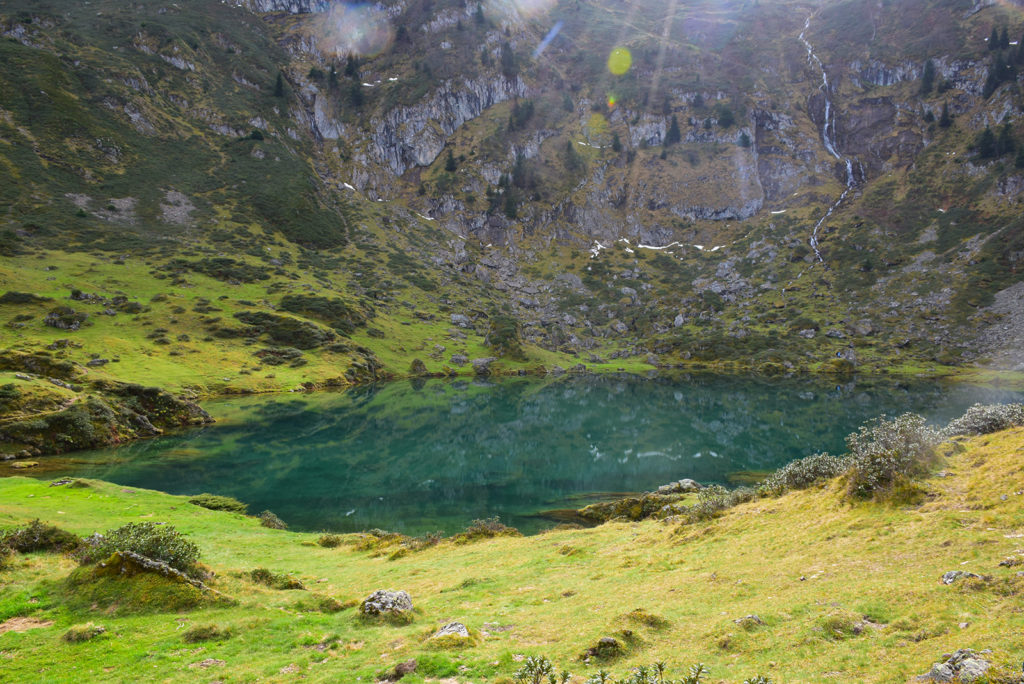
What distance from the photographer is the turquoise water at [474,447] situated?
39.7 m

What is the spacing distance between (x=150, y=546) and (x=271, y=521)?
19.1 meters

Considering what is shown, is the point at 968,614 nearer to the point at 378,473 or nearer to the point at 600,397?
the point at 378,473

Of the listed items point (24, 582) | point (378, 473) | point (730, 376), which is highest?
point (730, 376)

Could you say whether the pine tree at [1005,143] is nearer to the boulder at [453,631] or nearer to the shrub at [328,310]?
the shrub at [328,310]

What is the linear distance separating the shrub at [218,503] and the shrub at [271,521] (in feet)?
11.4

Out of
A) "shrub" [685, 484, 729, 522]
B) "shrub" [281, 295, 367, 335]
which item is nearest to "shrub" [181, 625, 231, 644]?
"shrub" [685, 484, 729, 522]

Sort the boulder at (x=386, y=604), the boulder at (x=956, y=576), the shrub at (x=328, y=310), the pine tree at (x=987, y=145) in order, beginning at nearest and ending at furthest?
the boulder at (x=956, y=576), the boulder at (x=386, y=604), the shrub at (x=328, y=310), the pine tree at (x=987, y=145)

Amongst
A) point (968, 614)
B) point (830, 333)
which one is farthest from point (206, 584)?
point (830, 333)

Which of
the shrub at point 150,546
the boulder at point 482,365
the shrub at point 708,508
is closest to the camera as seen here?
the shrub at point 150,546

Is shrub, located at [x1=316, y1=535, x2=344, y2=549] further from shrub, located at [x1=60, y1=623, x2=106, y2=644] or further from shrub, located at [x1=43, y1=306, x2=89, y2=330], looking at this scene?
shrub, located at [x1=43, y1=306, x2=89, y2=330]

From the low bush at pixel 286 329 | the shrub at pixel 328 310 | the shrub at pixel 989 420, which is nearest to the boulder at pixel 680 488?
the shrub at pixel 989 420

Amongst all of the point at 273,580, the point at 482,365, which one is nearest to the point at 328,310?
the point at 482,365

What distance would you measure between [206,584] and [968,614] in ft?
65.7

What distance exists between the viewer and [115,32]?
19550 cm
